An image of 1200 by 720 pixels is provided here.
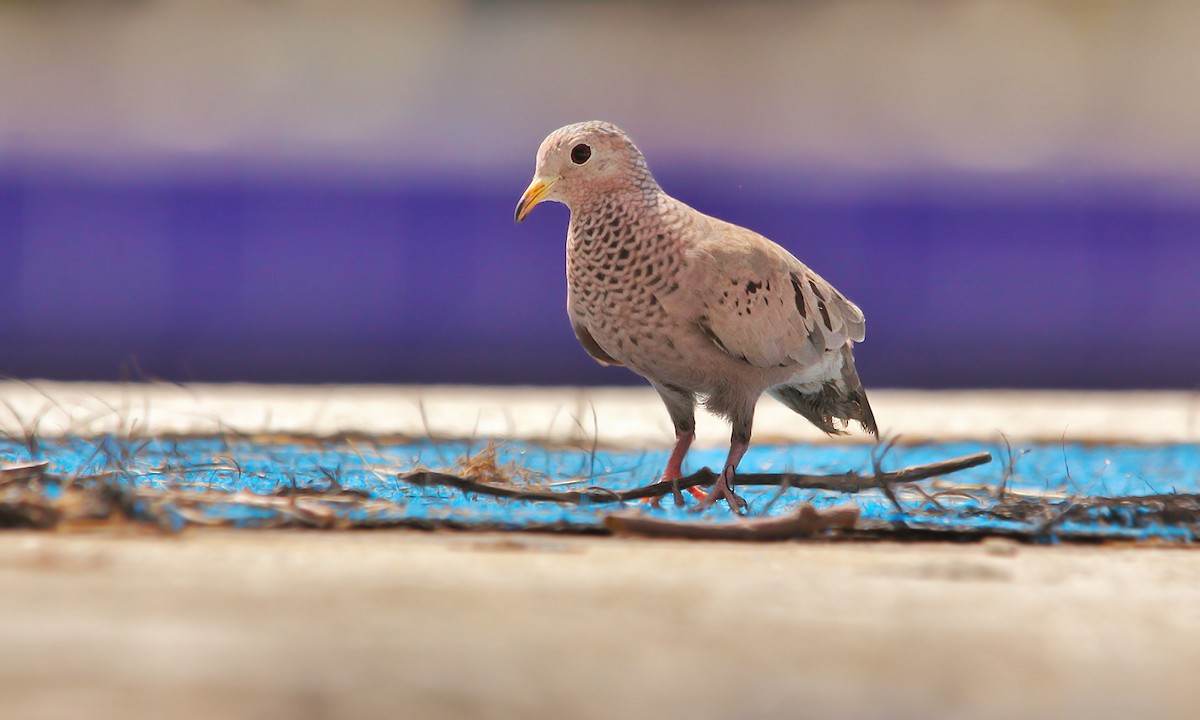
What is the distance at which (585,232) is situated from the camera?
124cm

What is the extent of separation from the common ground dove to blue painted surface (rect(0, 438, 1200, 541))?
0.36ft

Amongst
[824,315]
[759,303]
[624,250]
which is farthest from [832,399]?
[624,250]

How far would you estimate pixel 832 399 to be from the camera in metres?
1.45

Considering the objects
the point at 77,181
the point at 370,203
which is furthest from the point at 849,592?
the point at 77,181

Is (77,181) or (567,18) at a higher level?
Result: (567,18)

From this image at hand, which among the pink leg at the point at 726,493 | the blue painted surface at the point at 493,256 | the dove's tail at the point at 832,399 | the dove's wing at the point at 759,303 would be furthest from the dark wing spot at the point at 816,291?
the blue painted surface at the point at 493,256

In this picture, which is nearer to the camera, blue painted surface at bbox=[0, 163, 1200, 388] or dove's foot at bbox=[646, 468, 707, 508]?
dove's foot at bbox=[646, 468, 707, 508]

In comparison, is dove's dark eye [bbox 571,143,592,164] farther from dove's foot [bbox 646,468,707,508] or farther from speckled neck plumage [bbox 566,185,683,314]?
dove's foot [bbox 646,468,707,508]

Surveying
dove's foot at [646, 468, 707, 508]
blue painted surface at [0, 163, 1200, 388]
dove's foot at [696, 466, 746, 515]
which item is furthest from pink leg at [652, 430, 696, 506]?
blue painted surface at [0, 163, 1200, 388]

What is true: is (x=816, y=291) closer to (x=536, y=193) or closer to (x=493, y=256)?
(x=536, y=193)

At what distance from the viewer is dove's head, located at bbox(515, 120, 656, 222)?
1261 mm

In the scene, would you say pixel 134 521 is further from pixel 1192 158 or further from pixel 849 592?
pixel 1192 158

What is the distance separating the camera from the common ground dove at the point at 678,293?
3.91ft

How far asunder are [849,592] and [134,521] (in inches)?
18.2
